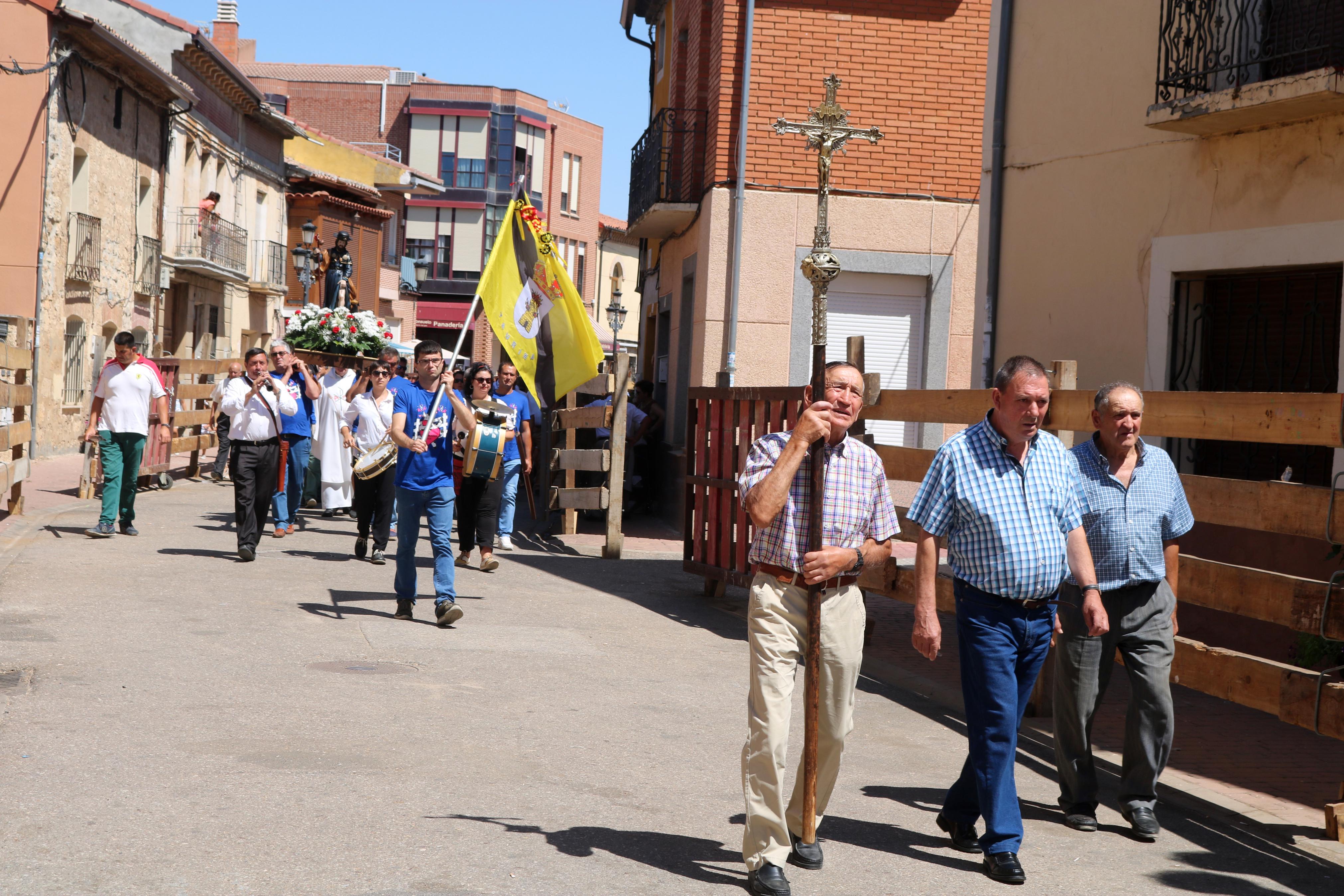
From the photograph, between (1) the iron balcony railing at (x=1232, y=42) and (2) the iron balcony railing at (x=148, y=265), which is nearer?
(1) the iron balcony railing at (x=1232, y=42)

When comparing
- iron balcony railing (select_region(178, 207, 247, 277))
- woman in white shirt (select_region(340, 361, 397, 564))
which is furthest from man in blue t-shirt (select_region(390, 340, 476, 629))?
iron balcony railing (select_region(178, 207, 247, 277))

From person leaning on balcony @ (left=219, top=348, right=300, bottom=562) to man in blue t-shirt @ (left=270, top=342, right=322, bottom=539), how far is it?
0.66m

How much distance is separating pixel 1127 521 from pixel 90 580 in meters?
7.88

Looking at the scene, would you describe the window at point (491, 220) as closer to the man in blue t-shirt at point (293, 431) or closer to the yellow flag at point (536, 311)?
the man in blue t-shirt at point (293, 431)

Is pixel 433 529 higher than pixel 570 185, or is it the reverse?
pixel 570 185

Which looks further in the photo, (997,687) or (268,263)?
(268,263)

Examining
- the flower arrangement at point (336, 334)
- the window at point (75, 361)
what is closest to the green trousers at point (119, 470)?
the flower arrangement at point (336, 334)

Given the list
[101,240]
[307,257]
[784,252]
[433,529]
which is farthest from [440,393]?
[307,257]

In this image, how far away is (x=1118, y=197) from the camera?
11133mm

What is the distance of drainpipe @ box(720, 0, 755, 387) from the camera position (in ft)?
57.5

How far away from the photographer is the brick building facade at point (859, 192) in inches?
→ 705

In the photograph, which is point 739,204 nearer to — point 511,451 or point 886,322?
point 886,322

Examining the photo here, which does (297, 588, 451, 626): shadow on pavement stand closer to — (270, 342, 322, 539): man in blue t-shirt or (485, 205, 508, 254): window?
(270, 342, 322, 539): man in blue t-shirt

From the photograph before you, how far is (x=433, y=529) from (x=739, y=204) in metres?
9.09
